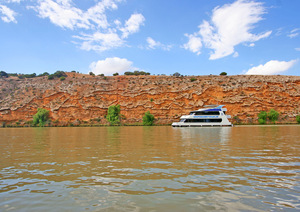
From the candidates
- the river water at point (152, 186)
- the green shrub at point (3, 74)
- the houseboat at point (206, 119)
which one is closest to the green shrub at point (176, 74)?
the houseboat at point (206, 119)

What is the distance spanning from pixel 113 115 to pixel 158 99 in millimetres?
12213

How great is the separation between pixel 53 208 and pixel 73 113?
5133 centimetres

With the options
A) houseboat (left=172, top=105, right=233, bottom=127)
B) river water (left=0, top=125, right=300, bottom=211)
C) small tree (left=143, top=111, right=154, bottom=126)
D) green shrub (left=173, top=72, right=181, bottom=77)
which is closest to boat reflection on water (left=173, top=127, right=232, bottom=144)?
river water (left=0, top=125, right=300, bottom=211)

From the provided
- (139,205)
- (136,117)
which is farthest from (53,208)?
(136,117)

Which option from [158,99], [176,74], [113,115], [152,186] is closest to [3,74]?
[113,115]

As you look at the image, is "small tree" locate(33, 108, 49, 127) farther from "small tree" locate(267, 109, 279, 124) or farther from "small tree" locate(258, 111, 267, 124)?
"small tree" locate(267, 109, 279, 124)

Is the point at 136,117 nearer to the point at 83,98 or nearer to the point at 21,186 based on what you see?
the point at 83,98

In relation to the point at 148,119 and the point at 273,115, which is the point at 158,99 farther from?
the point at 273,115

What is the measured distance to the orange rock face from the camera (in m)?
49.6

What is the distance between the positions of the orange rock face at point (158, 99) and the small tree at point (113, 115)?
324 centimetres

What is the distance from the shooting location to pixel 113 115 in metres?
47.1

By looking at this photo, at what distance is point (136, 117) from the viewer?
5084 centimetres

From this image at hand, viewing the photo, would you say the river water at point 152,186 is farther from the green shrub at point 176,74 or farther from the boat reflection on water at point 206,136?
Answer: the green shrub at point 176,74

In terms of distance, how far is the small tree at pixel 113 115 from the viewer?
1849 inches
